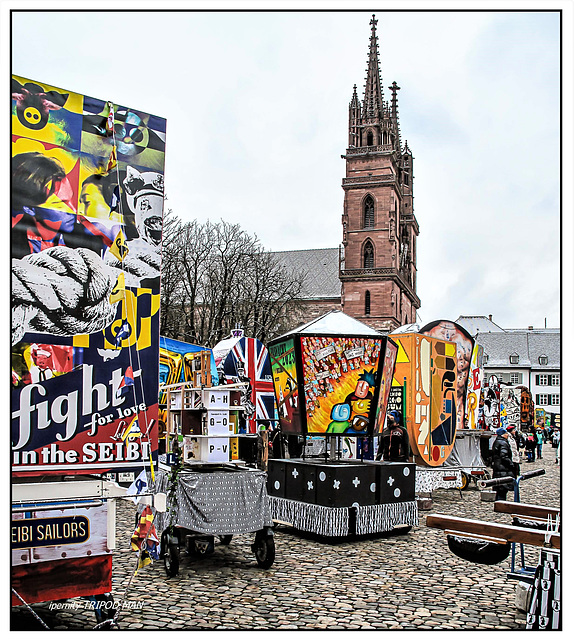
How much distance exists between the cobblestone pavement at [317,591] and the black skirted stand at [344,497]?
0.98 ft

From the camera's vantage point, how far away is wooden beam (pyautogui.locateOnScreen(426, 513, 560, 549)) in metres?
5.28

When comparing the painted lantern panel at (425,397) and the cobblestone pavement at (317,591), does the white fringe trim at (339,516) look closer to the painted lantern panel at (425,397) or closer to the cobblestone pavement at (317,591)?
the cobblestone pavement at (317,591)

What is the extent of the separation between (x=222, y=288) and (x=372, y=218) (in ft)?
120

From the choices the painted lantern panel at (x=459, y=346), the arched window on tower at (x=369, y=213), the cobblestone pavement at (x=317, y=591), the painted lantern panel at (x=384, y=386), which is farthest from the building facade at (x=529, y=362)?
the cobblestone pavement at (x=317, y=591)

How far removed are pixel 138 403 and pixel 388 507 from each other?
18.8 ft

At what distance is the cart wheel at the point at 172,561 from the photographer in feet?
24.2

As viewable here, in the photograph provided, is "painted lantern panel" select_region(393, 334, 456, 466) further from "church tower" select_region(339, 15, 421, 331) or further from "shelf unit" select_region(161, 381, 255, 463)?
"church tower" select_region(339, 15, 421, 331)

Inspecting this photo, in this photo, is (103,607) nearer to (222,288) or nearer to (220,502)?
(220,502)

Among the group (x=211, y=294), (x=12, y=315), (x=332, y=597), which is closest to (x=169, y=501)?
(x=332, y=597)

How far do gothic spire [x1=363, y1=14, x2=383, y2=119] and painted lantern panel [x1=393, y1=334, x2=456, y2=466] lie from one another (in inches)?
2512

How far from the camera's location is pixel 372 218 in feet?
238

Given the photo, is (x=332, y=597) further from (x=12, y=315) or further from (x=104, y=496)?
(x=12, y=315)

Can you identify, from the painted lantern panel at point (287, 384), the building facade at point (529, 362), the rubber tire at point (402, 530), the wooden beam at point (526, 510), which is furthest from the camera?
the building facade at point (529, 362)

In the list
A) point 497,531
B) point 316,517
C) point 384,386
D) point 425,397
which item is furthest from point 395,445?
point 497,531
